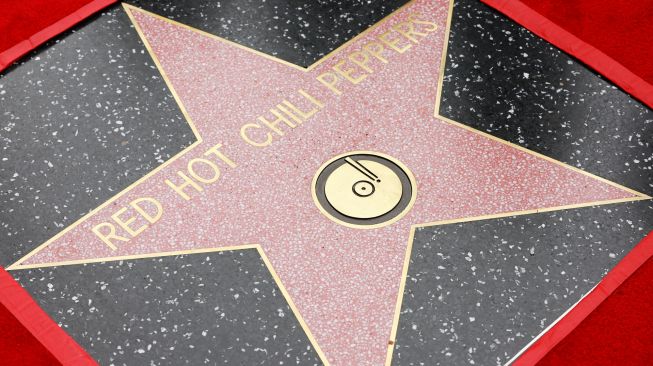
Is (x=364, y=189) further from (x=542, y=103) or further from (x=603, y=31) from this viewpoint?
(x=603, y=31)

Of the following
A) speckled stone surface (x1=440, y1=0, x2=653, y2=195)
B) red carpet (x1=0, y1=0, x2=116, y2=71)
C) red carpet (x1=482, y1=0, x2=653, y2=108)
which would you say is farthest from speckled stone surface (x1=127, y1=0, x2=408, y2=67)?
red carpet (x1=482, y1=0, x2=653, y2=108)

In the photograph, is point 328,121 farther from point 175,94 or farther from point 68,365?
point 68,365

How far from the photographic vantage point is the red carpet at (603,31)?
7.74ft

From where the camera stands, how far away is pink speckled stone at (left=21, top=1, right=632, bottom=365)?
192cm

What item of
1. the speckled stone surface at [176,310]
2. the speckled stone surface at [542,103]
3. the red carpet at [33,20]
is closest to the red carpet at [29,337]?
the speckled stone surface at [176,310]

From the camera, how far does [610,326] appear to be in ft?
6.15

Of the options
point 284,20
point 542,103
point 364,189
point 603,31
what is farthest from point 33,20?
point 603,31

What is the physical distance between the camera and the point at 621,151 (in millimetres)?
2184

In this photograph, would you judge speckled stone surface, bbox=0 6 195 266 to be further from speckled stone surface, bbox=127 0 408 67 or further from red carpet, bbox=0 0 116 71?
speckled stone surface, bbox=127 0 408 67

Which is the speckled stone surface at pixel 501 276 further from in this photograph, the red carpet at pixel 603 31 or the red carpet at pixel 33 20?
the red carpet at pixel 33 20

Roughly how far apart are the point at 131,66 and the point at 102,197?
452 millimetres

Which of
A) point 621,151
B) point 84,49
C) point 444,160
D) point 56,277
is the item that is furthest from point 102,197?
point 621,151

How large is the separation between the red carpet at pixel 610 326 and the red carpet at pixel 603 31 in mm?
574

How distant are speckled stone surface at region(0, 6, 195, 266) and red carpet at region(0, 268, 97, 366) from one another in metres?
0.11
